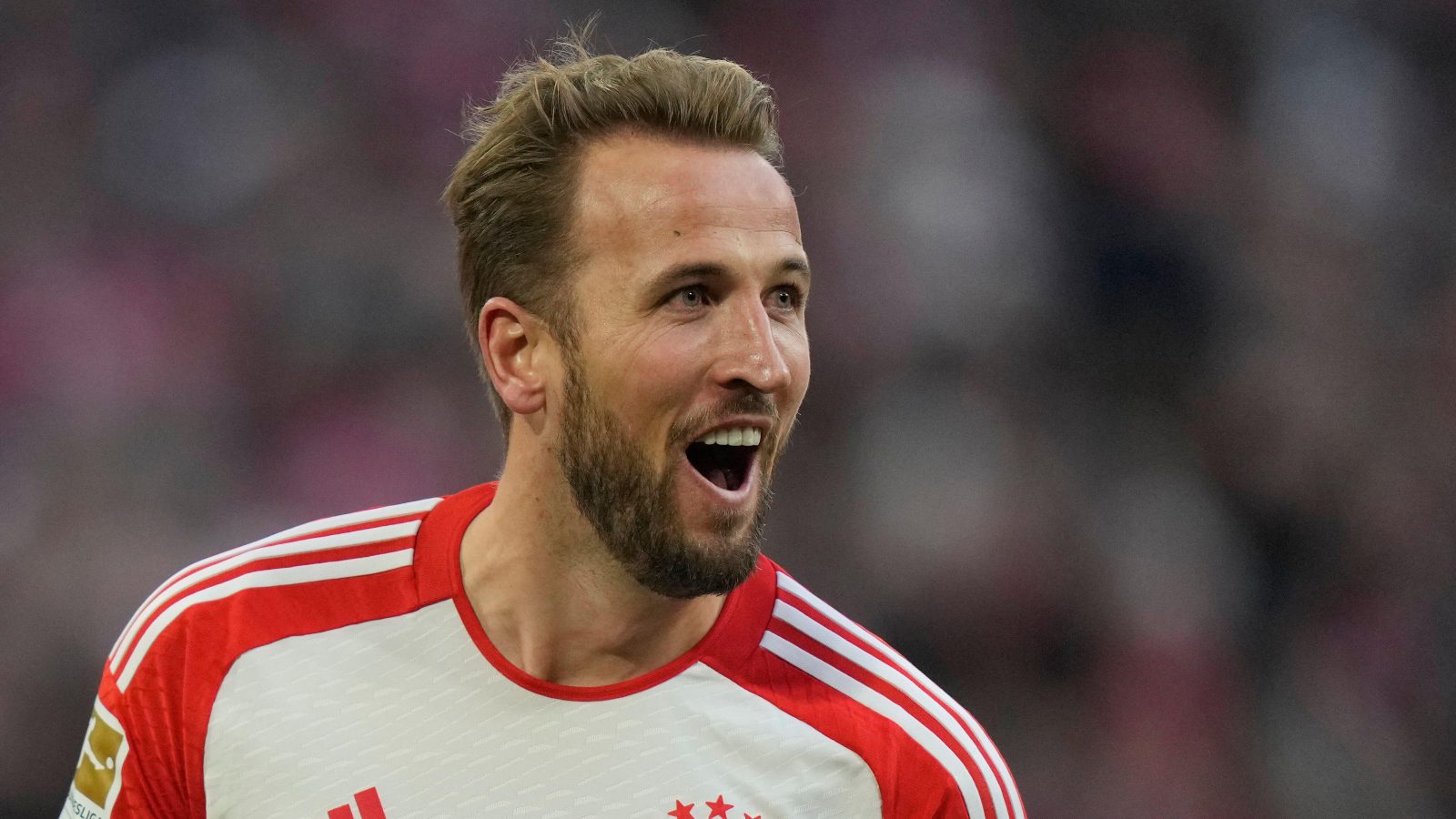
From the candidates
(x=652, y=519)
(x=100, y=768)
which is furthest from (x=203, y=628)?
(x=652, y=519)

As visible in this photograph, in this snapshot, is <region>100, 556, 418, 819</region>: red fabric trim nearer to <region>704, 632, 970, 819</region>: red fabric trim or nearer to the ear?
the ear

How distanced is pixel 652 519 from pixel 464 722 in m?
0.45

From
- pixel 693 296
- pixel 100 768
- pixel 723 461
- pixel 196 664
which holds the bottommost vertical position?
pixel 100 768

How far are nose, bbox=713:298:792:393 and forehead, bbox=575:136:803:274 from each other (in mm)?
105

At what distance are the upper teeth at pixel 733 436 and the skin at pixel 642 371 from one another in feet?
0.11

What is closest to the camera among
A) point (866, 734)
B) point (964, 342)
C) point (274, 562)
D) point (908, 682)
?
point (866, 734)

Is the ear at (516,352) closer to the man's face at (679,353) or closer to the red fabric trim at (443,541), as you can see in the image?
the man's face at (679,353)

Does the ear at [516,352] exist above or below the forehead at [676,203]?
below

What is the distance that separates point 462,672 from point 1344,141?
413 cm

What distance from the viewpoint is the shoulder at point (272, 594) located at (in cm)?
234

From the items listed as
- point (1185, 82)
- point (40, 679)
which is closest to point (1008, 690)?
point (1185, 82)

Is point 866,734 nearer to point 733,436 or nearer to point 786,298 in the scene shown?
point 733,436

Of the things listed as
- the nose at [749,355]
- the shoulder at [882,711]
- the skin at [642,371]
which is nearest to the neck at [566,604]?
the skin at [642,371]

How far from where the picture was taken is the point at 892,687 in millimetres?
2334
